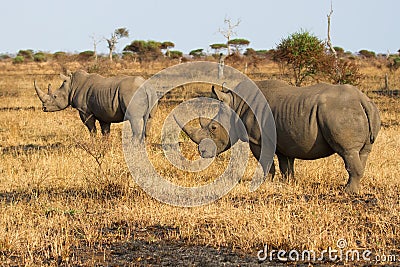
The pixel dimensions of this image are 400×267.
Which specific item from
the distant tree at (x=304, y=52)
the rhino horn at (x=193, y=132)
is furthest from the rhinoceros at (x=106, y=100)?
the distant tree at (x=304, y=52)

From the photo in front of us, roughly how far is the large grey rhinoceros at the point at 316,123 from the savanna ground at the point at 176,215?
496 millimetres

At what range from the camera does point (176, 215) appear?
6965 mm

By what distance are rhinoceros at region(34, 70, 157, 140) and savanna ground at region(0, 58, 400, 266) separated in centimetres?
211

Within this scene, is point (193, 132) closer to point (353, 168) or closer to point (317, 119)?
point (317, 119)

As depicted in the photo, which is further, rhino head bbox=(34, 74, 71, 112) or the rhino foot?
rhino head bbox=(34, 74, 71, 112)

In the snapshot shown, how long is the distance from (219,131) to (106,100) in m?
4.88

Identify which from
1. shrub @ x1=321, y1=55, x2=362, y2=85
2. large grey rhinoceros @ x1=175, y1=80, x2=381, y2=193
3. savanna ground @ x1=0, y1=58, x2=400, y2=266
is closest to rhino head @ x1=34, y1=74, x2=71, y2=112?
savanna ground @ x1=0, y1=58, x2=400, y2=266

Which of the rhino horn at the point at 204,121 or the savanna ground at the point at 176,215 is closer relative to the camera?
the savanna ground at the point at 176,215

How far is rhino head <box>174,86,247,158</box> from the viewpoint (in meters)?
8.81

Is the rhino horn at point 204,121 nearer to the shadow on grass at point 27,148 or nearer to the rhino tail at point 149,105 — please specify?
the rhino tail at point 149,105

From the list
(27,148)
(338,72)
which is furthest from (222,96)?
(338,72)

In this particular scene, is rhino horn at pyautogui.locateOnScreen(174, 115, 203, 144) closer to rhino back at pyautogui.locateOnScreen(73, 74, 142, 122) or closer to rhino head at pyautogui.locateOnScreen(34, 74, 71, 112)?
rhino back at pyautogui.locateOnScreen(73, 74, 142, 122)

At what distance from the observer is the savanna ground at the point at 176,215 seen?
5.68 meters

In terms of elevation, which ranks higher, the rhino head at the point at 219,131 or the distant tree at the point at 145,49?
the distant tree at the point at 145,49
